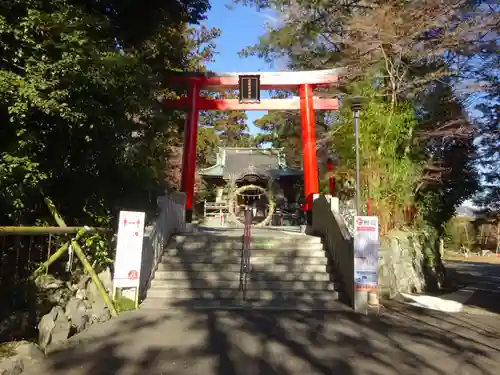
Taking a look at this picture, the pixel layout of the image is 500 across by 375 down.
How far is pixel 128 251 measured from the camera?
6.85 metres

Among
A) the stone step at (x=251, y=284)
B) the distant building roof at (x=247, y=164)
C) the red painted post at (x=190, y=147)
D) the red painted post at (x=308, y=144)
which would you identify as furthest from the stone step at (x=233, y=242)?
A: the distant building roof at (x=247, y=164)

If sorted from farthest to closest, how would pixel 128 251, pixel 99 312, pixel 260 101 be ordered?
pixel 260 101 < pixel 128 251 < pixel 99 312

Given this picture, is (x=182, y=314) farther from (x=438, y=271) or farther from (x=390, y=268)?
(x=438, y=271)

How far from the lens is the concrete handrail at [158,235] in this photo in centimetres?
761

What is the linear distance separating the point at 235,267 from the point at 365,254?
2694 mm

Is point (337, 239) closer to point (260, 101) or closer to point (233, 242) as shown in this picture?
point (233, 242)

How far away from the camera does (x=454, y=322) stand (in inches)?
265

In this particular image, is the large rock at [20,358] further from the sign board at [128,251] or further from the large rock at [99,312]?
the sign board at [128,251]

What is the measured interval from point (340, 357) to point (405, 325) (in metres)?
1.98

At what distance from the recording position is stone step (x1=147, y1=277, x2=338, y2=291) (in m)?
7.93

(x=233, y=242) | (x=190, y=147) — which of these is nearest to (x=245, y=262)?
(x=233, y=242)

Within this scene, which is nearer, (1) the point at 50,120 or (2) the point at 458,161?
(1) the point at 50,120

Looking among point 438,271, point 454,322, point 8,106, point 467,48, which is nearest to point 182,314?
point 8,106

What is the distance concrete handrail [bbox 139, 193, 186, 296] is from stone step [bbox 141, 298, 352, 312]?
47 centimetres
